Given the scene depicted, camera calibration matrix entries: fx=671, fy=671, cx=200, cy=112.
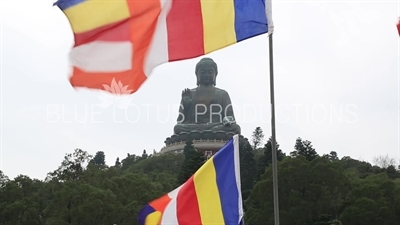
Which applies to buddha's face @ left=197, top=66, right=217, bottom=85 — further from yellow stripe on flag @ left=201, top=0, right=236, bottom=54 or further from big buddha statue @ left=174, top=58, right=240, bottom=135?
yellow stripe on flag @ left=201, top=0, right=236, bottom=54

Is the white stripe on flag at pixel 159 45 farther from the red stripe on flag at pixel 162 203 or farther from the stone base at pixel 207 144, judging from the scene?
the stone base at pixel 207 144

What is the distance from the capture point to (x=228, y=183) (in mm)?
8148

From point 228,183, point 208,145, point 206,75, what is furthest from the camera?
point 206,75

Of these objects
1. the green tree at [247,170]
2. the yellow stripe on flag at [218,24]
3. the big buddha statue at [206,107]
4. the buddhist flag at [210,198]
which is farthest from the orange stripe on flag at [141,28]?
the big buddha statue at [206,107]

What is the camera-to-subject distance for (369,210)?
2802 cm

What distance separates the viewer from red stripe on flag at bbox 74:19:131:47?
695cm

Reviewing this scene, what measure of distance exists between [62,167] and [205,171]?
90.6ft

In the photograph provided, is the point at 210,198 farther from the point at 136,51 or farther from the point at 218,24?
the point at 218,24

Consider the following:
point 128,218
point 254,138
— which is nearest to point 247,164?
point 128,218

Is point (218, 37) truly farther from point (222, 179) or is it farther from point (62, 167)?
point (62, 167)

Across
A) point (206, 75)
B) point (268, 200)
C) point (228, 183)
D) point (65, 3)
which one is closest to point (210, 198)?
point (228, 183)

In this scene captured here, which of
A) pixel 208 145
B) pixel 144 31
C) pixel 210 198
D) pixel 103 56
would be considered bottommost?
pixel 210 198

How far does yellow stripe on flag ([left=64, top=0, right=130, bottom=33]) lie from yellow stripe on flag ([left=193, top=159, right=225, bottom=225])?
2.31m

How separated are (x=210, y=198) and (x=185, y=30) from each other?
2188mm
